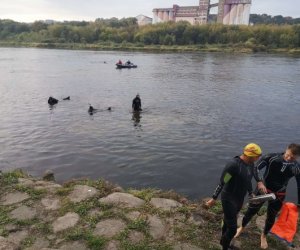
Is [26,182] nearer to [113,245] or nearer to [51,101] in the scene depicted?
[113,245]

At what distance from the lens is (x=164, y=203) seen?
8984mm

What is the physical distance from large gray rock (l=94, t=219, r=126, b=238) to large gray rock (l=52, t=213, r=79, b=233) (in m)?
0.61

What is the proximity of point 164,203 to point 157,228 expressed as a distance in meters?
1.27

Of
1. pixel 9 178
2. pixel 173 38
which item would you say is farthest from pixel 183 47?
pixel 9 178

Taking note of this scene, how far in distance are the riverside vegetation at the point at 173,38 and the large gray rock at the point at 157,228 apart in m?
104

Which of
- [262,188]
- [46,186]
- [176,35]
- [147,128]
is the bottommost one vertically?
[147,128]

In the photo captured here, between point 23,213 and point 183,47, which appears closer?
point 23,213

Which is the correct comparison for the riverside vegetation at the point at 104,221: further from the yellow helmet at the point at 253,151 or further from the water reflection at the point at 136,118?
the water reflection at the point at 136,118

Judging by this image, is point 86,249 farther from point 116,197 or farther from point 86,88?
point 86,88

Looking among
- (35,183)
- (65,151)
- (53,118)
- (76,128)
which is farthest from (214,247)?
(53,118)

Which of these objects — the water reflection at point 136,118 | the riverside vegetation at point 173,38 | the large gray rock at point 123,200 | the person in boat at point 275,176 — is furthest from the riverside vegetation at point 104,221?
the riverside vegetation at point 173,38

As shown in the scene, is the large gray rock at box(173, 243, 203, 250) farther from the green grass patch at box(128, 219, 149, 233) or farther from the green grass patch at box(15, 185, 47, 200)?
the green grass patch at box(15, 185, 47, 200)

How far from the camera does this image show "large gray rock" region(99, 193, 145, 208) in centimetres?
880

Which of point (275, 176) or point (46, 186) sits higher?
point (275, 176)
